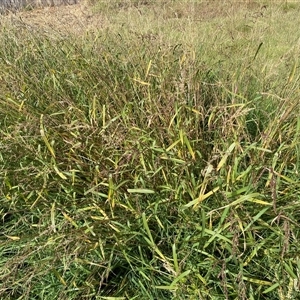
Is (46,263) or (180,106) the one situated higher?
(180,106)

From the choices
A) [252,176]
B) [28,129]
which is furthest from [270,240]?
[28,129]

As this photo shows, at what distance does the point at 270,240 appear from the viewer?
1.47 m

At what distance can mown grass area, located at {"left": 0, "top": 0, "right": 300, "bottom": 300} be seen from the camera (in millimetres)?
1432

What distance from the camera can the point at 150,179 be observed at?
1628mm

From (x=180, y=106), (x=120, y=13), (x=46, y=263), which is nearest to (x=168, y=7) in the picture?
(x=120, y=13)

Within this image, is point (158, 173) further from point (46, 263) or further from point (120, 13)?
point (120, 13)

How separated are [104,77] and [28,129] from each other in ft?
1.63

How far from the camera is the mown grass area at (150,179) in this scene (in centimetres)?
143

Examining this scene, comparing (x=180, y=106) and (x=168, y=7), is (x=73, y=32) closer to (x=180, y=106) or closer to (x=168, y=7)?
(x=168, y=7)

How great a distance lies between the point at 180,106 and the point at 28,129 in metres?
0.76

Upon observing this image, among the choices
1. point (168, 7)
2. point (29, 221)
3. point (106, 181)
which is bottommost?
point (29, 221)

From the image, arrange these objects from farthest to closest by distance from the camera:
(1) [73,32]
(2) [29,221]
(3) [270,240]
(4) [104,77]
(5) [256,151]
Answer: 1. (1) [73,32]
2. (4) [104,77]
3. (2) [29,221]
4. (5) [256,151]
5. (3) [270,240]

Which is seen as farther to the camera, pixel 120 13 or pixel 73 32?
pixel 120 13

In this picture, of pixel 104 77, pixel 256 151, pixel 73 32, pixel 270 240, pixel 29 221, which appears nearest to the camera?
pixel 270 240
